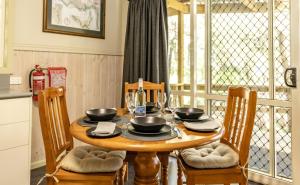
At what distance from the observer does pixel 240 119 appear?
72.8 inches

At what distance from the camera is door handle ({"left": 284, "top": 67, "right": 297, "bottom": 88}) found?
211 centimetres

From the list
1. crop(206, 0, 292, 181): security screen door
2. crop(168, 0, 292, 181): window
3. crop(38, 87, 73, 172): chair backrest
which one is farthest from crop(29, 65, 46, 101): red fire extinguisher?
crop(206, 0, 292, 181): security screen door

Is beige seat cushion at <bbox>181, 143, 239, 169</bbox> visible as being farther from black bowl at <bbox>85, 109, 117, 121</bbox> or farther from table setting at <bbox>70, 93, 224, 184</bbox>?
black bowl at <bbox>85, 109, 117, 121</bbox>

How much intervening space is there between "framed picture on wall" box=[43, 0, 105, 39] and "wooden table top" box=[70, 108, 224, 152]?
188 cm

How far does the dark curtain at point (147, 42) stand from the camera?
3.08 m

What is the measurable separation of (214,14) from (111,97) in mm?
1806

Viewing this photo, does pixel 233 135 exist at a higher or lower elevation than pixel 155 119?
lower

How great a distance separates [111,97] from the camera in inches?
144

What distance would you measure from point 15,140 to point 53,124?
731mm

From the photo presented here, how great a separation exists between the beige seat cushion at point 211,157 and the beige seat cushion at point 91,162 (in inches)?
18.4

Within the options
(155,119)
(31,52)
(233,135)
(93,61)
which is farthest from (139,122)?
(93,61)

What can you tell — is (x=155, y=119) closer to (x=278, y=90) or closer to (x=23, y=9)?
(x=278, y=90)

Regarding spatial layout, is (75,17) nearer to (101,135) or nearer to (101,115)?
(101,115)

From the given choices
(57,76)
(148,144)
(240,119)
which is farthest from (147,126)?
(57,76)
